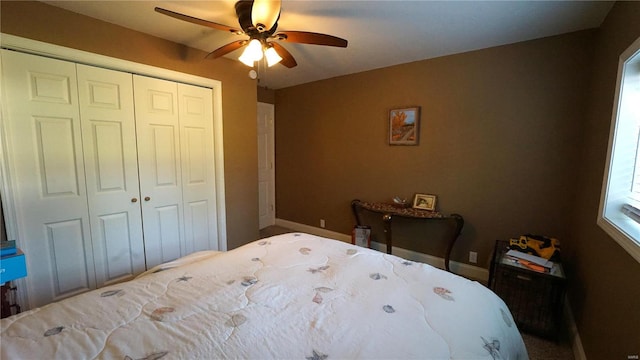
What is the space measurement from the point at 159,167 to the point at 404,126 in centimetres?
258

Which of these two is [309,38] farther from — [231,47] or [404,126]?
[404,126]

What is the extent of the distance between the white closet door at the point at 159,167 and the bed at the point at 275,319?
4.30ft

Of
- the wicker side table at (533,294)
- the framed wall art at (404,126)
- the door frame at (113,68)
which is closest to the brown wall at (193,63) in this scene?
the door frame at (113,68)

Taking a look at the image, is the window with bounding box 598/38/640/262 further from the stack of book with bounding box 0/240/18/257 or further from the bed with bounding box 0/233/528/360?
the stack of book with bounding box 0/240/18/257

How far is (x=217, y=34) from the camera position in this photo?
7.47 feet

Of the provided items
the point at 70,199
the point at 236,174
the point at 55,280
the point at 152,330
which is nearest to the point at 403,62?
the point at 236,174

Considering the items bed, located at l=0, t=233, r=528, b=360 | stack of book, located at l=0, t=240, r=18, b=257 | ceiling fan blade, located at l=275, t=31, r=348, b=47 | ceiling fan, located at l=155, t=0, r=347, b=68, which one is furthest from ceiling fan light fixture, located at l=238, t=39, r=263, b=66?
stack of book, located at l=0, t=240, r=18, b=257

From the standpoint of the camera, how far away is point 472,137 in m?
2.65

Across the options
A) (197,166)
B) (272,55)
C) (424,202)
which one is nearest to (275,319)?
(272,55)

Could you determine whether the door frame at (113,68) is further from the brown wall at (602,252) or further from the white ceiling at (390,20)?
the brown wall at (602,252)

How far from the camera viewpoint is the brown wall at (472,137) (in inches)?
88.7

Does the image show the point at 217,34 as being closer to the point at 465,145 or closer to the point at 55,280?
the point at 55,280

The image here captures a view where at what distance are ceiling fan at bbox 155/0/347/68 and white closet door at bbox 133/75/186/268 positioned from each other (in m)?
0.91

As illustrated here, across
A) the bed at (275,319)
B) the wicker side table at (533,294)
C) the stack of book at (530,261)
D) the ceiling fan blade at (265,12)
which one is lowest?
the wicker side table at (533,294)
